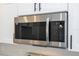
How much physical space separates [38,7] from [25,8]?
15 cm

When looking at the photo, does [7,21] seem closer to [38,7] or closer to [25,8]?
[25,8]

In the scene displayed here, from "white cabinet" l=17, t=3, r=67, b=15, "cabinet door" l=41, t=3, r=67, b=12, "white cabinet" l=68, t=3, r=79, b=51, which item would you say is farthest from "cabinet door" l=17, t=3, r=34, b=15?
"white cabinet" l=68, t=3, r=79, b=51

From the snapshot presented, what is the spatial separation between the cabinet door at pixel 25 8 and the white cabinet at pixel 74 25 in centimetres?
39

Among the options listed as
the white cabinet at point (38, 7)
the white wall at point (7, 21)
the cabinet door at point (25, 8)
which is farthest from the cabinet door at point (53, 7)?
the white wall at point (7, 21)

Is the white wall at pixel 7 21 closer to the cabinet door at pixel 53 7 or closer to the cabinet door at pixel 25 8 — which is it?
the cabinet door at pixel 25 8

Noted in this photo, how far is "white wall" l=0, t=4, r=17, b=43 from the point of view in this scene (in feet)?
5.89

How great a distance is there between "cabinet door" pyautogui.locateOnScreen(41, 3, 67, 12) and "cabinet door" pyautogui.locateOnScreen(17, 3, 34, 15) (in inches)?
4.7

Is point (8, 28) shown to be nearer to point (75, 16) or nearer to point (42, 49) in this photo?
point (42, 49)

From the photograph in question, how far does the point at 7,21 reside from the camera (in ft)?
5.98

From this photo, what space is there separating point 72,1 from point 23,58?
0.72 meters

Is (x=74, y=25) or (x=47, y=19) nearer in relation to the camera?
(x=74, y=25)

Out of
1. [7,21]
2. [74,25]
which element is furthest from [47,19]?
[7,21]

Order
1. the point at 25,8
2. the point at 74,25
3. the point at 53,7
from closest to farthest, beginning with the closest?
the point at 74,25 → the point at 53,7 → the point at 25,8

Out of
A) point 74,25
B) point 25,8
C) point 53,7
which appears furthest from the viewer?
point 25,8
